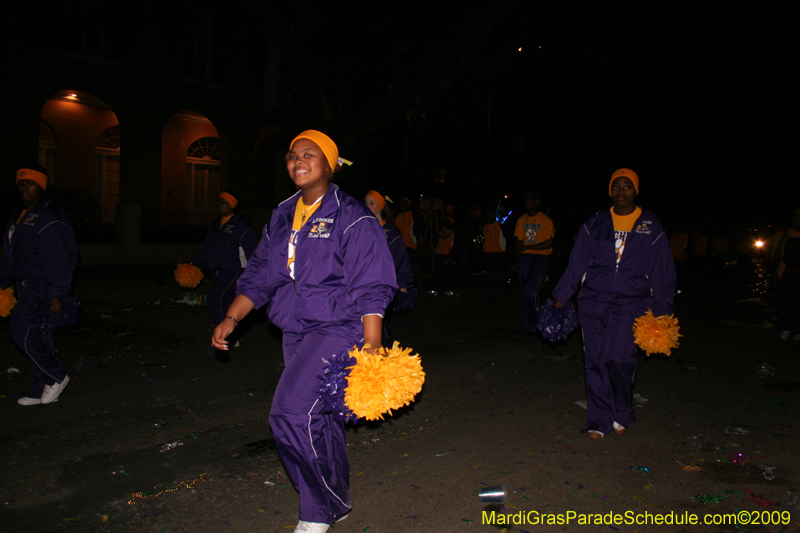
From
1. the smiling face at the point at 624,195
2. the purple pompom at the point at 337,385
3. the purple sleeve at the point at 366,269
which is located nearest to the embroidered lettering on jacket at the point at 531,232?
the smiling face at the point at 624,195

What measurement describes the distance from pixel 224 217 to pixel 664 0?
13.5 metres

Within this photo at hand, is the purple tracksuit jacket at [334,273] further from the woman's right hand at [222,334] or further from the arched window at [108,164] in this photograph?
the arched window at [108,164]

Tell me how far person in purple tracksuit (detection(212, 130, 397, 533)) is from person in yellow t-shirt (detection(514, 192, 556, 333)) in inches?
→ 250

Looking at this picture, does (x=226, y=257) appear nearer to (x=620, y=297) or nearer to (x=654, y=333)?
(x=620, y=297)

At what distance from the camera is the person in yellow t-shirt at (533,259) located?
→ 931 cm

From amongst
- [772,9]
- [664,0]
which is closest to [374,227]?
[664,0]

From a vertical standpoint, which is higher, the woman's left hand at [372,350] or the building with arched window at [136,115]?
the building with arched window at [136,115]

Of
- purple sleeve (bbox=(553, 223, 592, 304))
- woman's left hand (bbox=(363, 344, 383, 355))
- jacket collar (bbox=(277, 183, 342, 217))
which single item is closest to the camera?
woman's left hand (bbox=(363, 344, 383, 355))

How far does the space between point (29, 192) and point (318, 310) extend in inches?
145

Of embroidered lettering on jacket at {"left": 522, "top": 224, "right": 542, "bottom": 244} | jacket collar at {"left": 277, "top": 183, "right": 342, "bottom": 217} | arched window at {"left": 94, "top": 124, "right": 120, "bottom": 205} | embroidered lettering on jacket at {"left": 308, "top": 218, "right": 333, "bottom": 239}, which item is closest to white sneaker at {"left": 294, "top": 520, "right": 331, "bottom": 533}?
embroidered lettering on jacket at {"left": 308, "top": 218, "right": 333, "bottom": 239}

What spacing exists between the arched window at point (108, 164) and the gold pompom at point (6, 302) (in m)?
16.3

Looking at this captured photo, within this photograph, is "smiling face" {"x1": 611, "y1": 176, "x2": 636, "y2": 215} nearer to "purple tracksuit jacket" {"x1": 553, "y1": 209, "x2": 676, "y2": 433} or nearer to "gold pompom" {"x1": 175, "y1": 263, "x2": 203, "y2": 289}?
"purple tracksuit jacket" {"x1": 553, "y1": 209, "x2": 676, "y2": 433}

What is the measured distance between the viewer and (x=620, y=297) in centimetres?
498

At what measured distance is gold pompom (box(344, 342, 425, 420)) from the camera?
2.90 meters
